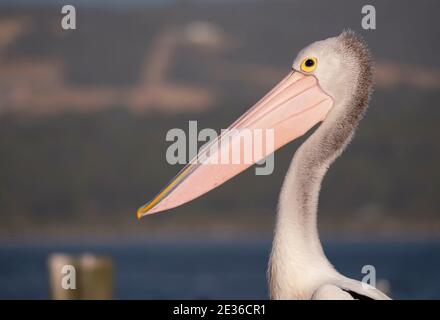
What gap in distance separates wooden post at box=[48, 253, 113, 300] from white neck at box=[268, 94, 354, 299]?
5.44 metres

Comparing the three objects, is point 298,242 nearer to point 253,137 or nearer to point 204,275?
point 253,137

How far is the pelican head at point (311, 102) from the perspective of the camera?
21.7ft

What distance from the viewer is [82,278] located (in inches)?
456

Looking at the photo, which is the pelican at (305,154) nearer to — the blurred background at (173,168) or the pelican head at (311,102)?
the pelican head at (311,102)

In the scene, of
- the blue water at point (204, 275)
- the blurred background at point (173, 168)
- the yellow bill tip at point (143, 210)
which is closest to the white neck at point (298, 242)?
the yellow bill tip at point (143, 210)

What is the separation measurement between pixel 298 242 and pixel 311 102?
41.4 inches

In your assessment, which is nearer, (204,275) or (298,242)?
(298,242)

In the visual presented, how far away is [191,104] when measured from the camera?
181 metres

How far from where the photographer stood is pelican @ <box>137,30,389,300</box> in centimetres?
627

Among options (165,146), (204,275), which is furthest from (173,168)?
(204,275)

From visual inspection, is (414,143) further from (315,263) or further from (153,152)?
(315,263)

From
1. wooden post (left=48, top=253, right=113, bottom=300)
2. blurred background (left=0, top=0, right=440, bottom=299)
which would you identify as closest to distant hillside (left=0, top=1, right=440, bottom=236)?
blurred background (left=0, top=0, right=440, bottom=299)

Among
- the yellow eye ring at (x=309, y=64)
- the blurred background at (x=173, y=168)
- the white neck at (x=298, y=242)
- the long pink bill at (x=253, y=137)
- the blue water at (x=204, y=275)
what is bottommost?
the white neck at (x=298, y=242)
